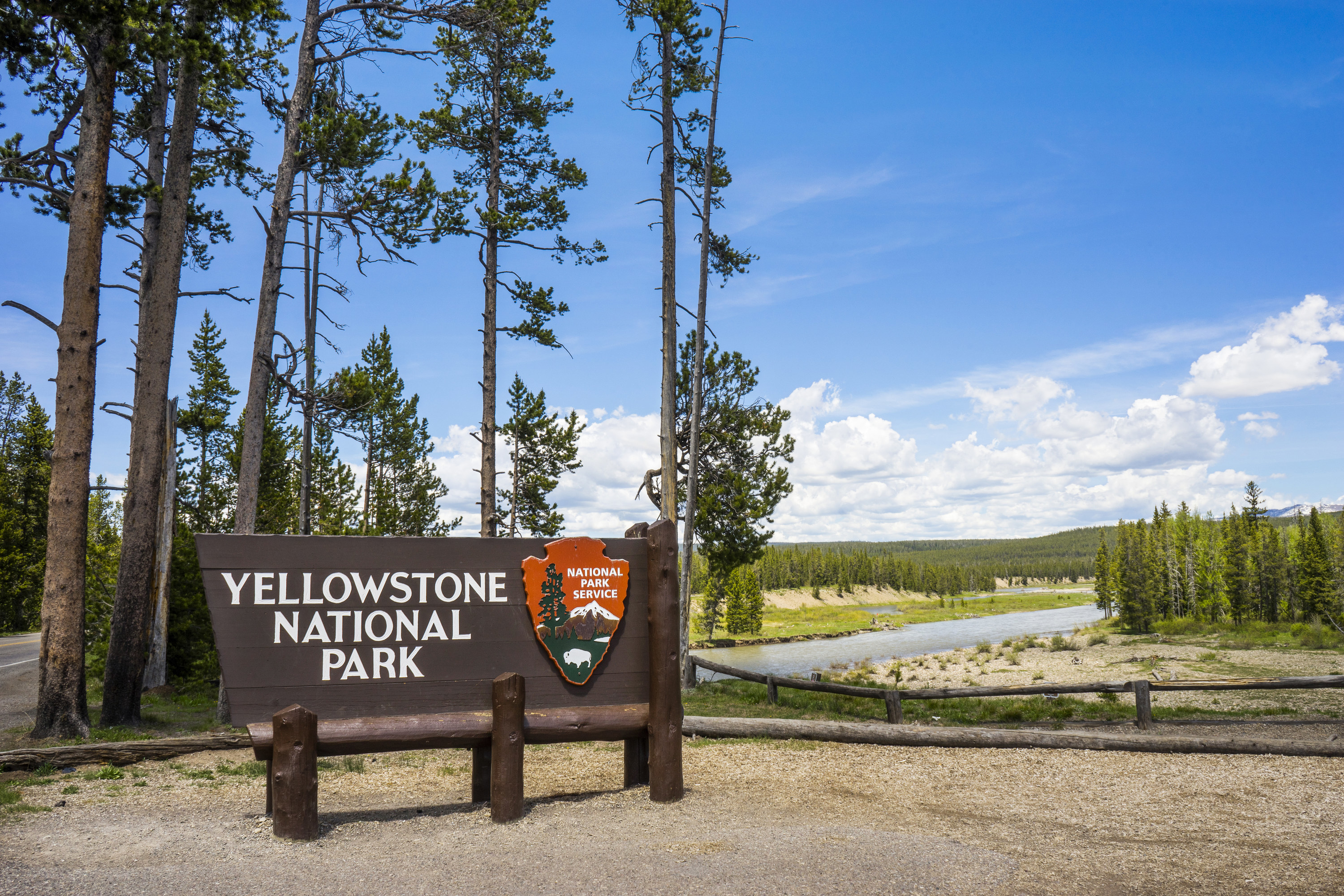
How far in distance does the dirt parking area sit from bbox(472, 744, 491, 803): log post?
0.16 meters

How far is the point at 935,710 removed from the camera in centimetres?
1367

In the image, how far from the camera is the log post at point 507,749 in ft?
19.1

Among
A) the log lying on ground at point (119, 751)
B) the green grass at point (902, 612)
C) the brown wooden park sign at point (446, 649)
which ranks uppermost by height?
the brown wooden park sign at point (446, 649)

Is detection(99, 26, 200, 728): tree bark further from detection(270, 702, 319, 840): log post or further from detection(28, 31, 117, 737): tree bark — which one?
detection(270, 702, 319, 840): log post

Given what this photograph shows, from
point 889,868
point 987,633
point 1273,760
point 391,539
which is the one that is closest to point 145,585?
point 391,539

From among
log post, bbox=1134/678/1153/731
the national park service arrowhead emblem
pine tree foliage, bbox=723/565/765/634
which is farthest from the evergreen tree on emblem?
pine tree foliage, bbox=723/565/765/634

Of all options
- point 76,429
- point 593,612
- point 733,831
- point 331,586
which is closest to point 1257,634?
point 733,831

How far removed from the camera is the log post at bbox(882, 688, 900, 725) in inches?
423

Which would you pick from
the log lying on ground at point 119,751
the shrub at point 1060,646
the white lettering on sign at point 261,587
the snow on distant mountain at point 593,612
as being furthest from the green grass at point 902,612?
the white lettering on sign at point 261,587

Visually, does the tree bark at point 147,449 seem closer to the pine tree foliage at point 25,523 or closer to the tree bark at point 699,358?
the tree bark at point 699,358

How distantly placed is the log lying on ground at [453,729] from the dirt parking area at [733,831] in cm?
57

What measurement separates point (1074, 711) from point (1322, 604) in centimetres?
5600

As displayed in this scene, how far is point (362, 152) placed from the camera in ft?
39.6

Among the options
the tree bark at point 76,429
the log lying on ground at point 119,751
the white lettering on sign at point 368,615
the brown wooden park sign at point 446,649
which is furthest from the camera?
the tree bark at point 76,429
